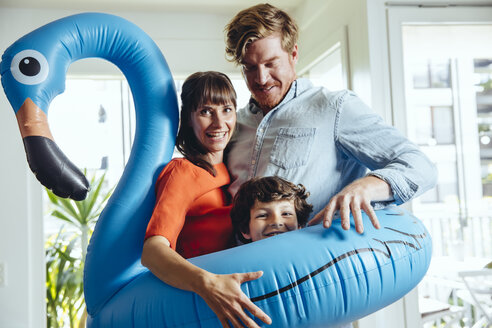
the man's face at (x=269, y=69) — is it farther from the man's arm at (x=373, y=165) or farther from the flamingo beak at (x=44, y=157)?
the flamingo beak at (x=44, y=157)

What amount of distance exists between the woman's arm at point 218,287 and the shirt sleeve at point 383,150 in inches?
15.7

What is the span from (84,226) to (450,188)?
8.45 ft

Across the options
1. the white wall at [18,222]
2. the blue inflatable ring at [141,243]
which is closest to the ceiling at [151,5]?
the white wall at [18,222]

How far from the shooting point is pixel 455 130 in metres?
2.50

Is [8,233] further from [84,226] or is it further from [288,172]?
[288,172]

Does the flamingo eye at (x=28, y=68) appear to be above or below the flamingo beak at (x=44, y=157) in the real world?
above

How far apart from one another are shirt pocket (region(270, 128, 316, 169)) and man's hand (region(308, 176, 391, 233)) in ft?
0.68

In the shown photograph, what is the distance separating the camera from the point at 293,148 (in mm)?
1213

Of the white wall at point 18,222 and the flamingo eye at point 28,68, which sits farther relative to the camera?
the white wall at point 18,222

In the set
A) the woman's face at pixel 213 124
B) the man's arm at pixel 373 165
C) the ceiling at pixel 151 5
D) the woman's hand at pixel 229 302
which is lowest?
the woman's hand at pixel 229 302

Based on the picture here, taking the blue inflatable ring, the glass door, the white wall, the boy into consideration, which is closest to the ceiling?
the white wall

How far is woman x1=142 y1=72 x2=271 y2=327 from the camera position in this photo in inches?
36.1

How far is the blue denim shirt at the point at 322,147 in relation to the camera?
1.14 metres

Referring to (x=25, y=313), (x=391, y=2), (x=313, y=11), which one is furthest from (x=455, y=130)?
(x=25, y=313)
